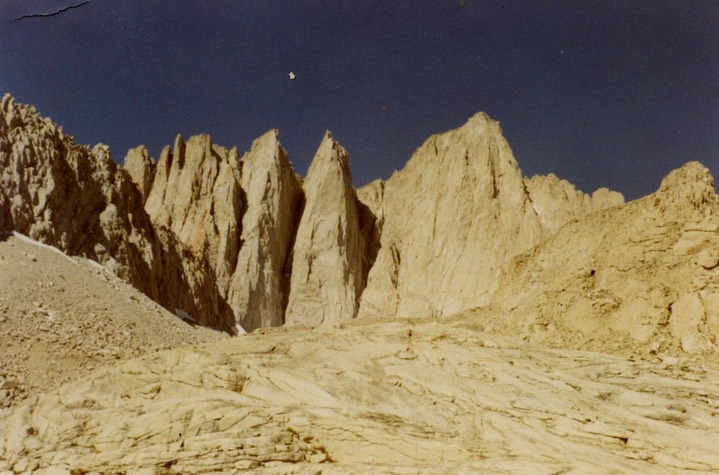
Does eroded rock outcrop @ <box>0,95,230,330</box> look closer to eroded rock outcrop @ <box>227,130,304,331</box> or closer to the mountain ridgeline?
the mountain ridgeline

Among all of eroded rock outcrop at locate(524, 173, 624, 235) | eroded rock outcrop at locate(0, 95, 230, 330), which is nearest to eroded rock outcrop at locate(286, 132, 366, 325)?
eroded rock outcrop at locate(0, 95, 230, 330)

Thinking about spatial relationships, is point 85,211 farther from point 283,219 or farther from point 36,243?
point 283,219

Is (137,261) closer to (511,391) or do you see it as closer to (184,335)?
(184,335)

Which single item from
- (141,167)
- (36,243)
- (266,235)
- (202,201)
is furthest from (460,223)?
(141,167)

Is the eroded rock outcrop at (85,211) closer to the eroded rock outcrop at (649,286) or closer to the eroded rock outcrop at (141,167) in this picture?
the eroded rock outcrop at (141,167)

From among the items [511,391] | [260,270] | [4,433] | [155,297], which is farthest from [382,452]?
[260,270]

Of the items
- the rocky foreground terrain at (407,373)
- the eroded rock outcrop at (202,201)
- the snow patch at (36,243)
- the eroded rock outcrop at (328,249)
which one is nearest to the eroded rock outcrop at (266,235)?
the eroded rock outcrop at (202,201)
